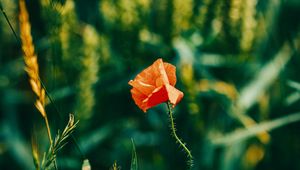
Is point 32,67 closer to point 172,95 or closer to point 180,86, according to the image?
point 172,95

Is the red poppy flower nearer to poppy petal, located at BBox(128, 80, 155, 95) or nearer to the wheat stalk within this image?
poppy petal, located at BBox(128, 80, 155, 95)

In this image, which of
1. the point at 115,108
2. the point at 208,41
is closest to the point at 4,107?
the point at 115,108

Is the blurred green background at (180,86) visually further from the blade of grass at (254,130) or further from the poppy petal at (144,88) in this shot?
the poppy petal at (144,88)

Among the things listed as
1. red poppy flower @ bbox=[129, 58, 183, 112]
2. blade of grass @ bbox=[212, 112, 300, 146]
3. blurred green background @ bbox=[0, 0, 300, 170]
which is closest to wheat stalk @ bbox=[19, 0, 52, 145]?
red poppy flower @ bbox=[129, 58, 183, 112]

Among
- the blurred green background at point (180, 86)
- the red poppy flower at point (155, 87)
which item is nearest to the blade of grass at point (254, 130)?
the blurred green background at point (180, 86)

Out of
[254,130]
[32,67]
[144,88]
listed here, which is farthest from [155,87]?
[254,130]
